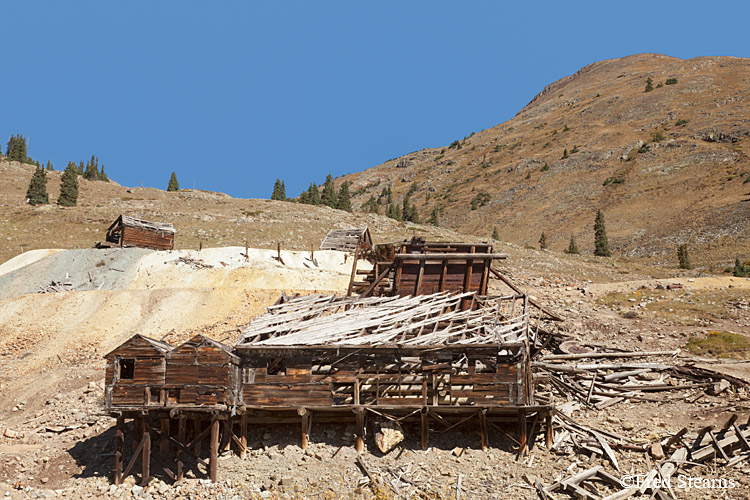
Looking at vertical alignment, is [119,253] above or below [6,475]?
above

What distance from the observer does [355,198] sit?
172125 mm

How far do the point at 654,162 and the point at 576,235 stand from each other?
35.3 m

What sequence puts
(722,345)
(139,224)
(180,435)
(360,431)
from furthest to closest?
1. (139,224)
2. (722,345)
3. (180,435)
4. (360,431)

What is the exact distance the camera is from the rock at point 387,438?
19547 millimetres

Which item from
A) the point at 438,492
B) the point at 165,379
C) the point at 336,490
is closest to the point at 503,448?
the point at 438,492

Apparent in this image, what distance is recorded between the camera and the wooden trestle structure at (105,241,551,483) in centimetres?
1942

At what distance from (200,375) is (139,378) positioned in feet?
7.10

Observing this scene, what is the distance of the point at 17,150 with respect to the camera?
13825 cm

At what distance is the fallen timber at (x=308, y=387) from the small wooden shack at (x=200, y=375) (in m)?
0.03

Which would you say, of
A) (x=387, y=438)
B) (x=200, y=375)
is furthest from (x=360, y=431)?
(x=200, y=375)

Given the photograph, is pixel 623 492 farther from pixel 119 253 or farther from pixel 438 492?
pixel 119 253

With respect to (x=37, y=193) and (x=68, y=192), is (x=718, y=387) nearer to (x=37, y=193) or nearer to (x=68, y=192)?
(x=68, y=192)

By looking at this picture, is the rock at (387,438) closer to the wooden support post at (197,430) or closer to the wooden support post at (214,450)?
the wooden support post at (214,450)

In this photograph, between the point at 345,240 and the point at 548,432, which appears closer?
the point at 548,432
